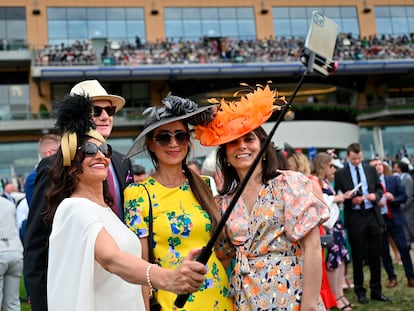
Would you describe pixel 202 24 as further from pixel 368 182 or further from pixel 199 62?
pixel 368 182

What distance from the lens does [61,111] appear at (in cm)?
250

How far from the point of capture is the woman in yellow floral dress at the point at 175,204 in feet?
8.79

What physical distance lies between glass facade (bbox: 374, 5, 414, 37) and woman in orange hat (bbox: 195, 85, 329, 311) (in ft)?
120

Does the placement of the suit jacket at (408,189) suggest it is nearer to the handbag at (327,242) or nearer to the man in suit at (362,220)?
the man in suit at (362,220)

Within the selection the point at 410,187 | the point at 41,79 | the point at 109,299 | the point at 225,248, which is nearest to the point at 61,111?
the point at 109,299

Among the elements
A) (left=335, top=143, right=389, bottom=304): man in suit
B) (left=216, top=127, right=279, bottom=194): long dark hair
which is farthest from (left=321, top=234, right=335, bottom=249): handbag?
(left=216, top=127, right=279, bottom=194): long dark hair

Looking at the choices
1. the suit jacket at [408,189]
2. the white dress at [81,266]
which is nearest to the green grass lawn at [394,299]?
the suit jacket at [408,189]

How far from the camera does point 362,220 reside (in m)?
6.59

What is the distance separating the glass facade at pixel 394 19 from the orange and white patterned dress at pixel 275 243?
1447 inches

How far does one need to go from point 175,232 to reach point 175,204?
155mm

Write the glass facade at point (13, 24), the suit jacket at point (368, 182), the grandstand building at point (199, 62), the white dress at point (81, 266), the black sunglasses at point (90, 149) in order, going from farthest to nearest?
the glass facade at point (13, 24)
the grandstand building at point (199, 62)
the suit jacket at point (368, 182)
the black sunglasses at point (90, 149)
the white dress at point (81, 266)

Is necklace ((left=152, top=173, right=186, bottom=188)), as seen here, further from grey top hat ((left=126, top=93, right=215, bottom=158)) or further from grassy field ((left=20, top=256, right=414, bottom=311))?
grassy field ((left=20, top=256, right=414, bottom=311))

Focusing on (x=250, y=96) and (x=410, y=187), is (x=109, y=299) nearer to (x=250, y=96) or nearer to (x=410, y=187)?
(x=250, y=96)

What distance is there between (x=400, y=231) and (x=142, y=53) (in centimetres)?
2534
